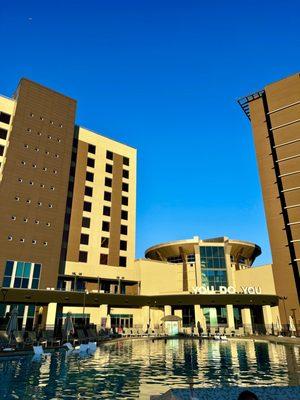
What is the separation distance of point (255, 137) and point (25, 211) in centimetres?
5418

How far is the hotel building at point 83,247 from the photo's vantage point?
5503 cm

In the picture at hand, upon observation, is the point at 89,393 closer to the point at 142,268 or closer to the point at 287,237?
the point at 142,268

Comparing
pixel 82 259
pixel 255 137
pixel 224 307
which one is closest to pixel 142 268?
pixel 82 259

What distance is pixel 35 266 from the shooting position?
2167 inches

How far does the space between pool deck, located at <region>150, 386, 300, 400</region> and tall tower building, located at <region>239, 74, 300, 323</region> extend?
5709 centimetres

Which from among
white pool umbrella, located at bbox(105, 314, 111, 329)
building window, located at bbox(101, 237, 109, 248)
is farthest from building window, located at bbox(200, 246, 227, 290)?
white pool umbrella, located at bbox(105, 314, 111, 329)

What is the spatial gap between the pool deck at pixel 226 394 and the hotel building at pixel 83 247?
4460 cm

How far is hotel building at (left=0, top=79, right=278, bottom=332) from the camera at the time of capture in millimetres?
55031

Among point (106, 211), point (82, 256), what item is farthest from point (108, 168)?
point (82, 256)

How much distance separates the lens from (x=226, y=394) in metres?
11.6

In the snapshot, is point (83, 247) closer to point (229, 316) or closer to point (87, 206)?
point (87, 206)

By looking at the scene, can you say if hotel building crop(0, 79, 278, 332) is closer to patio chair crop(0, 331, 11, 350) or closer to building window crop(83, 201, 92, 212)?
building window crop(83, 201, 92, 212)

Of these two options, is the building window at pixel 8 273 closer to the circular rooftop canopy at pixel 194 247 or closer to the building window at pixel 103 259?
the building window at pixel 103 259

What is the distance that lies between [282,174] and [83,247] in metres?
43.8
